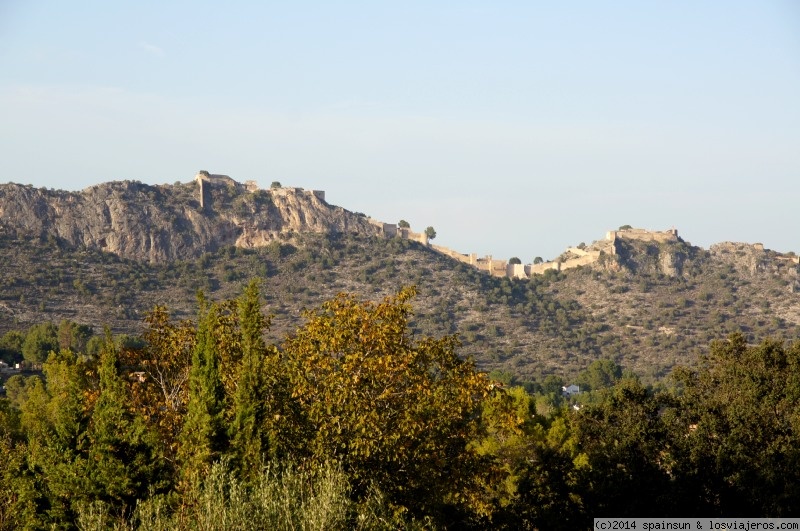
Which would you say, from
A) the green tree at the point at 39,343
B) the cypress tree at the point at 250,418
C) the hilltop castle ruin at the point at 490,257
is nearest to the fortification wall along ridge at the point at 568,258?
the hilltop castle ruin at the point at 490,257

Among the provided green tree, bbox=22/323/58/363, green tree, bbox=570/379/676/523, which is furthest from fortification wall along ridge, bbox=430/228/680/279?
green tree, bbox=570/379/676/523

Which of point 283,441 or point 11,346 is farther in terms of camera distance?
point 11,346

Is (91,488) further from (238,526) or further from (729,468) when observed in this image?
(729,468)

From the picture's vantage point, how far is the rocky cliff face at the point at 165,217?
16812 cm

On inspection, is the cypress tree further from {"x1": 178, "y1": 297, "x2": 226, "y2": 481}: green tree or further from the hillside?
the hillside

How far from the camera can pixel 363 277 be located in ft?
570

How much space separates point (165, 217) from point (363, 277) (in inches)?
1031

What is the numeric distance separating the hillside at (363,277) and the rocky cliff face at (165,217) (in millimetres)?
174

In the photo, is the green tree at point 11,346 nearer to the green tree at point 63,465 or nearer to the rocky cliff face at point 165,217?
the rocky cliff face at point 165,217

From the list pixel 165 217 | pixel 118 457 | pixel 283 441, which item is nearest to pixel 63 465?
pixel 118 457

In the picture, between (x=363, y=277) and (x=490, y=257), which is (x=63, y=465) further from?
(x=490, y=257)

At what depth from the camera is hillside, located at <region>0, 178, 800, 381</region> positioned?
15638 cm

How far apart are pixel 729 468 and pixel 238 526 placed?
28.2m

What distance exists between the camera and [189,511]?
31.8 meters
